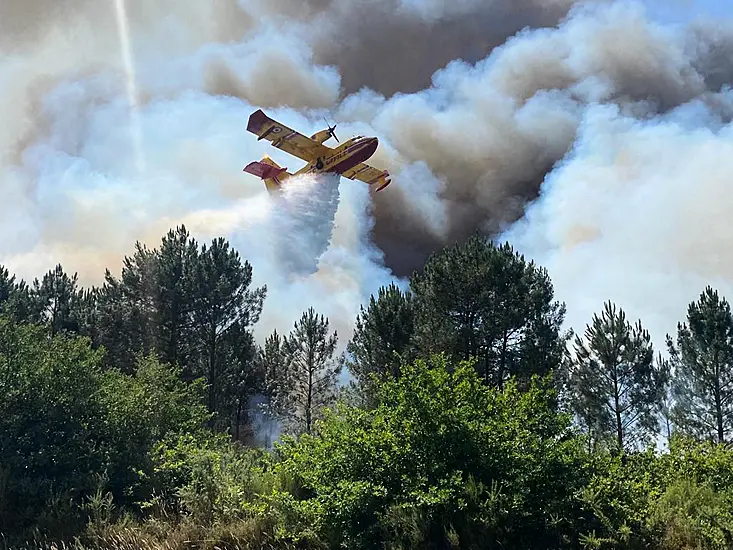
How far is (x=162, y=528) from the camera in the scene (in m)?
10.6

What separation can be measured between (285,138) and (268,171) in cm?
954

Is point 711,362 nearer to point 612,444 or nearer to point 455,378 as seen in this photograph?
point 612,444

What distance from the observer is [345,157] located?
3328 centimetres

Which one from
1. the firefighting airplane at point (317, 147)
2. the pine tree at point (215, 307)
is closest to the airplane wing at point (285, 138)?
the firefighting airplane at point (317, 147)

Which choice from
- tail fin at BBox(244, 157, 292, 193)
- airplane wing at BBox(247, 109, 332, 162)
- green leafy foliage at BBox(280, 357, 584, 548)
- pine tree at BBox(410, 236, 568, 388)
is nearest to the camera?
green leafy foliage at BBox(280, 357, 584, 548)

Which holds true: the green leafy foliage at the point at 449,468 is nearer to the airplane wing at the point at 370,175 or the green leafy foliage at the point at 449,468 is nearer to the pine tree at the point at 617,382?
the pine tree at the point at 617,382

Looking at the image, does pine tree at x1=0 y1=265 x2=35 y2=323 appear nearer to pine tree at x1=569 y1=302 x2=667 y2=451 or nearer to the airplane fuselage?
the airplane fuselage

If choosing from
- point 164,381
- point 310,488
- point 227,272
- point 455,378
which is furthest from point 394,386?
point 227,272

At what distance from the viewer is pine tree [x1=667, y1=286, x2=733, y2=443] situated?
2661cm

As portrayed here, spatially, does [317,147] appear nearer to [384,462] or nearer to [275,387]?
[275,387]

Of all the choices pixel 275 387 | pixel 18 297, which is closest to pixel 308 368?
pixel 275 387

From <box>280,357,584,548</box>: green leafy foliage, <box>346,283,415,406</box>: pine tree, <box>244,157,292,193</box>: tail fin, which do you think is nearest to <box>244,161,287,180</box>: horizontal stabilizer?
<box>244,157,292,193</box>: tail fin

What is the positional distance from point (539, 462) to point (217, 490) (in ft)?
18.5

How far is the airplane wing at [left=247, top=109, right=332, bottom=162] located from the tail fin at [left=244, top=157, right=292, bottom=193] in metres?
7.57
